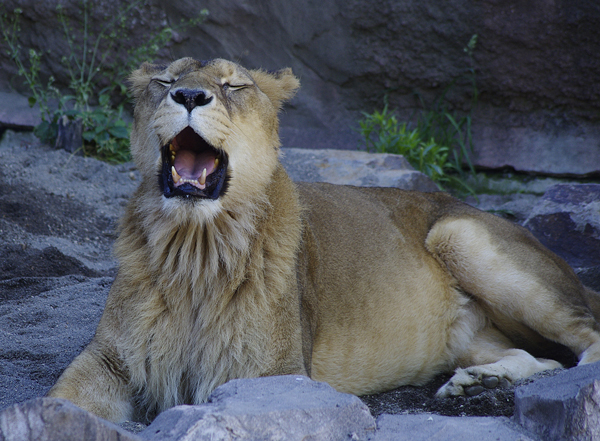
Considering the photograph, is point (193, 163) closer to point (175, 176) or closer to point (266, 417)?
point (175, 176)

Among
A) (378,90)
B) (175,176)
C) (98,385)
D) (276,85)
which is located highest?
(378,90)

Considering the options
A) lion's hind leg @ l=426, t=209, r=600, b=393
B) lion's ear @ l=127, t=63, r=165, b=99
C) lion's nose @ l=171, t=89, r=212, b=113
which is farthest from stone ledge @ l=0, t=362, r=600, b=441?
lion's ear @ l=127, t=63, r=165, b=99

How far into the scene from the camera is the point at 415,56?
7500 mm

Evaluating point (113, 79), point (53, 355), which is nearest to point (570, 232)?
point (53, 355)

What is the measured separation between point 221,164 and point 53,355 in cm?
Result: 150

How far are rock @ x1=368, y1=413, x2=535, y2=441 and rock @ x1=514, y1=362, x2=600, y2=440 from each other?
58 mm

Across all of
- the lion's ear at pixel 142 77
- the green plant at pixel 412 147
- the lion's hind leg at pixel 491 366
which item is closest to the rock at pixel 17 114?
the green plant at pixel 412 147

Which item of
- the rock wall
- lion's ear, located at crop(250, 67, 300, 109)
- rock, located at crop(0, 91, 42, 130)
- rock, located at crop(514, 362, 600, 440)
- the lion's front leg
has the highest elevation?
the rock wall

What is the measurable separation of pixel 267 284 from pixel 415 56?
5154 mm

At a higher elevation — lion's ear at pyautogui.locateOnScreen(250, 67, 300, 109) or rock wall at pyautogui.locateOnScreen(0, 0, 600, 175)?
rock wall at pyautogui.locateOnScreen(0, 0, 600, 175)

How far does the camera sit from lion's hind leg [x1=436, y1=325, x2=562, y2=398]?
3377mm

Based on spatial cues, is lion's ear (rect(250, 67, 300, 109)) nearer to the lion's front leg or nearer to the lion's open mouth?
the lion's open mouth

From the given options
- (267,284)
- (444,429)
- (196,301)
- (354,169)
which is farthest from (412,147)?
(444,429)

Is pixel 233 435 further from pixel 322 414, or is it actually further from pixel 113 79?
pixel 113 79
